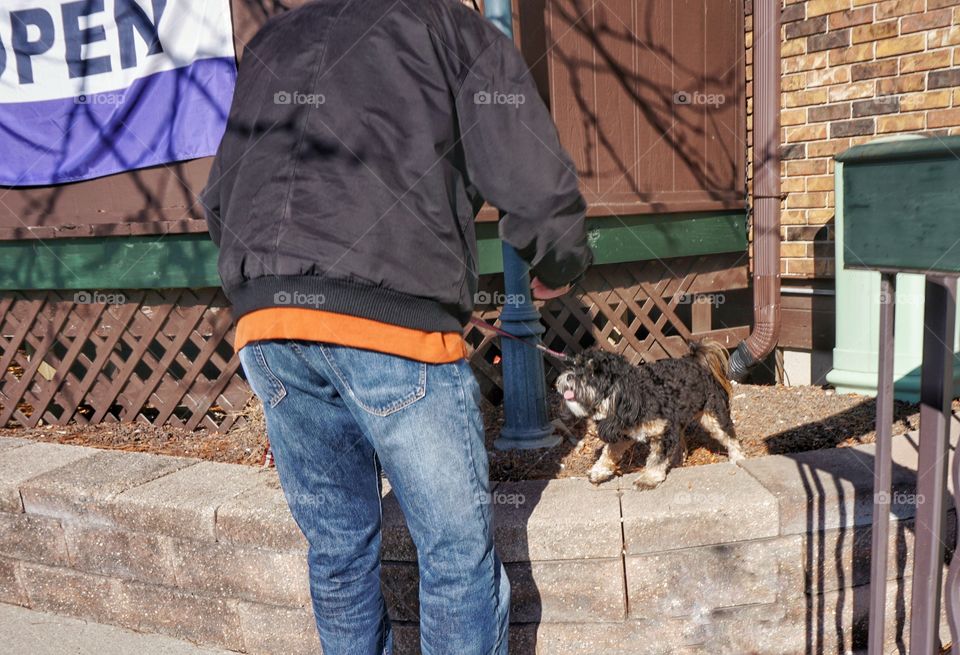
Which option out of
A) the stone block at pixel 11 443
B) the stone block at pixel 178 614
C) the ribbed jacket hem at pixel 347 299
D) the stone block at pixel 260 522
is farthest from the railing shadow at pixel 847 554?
the stone block at pixel 11 443

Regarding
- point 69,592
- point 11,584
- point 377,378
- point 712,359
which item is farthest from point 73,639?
point 712,359

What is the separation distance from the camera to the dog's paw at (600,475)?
10.2 ft

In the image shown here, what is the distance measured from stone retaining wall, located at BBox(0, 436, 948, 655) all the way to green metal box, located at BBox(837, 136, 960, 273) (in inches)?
45.9

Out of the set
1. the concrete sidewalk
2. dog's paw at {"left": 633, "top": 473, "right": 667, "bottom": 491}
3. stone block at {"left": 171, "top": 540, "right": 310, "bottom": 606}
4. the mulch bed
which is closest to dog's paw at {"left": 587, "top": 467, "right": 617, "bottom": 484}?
dog's paw at {"left": 633, "top": 473, "right": 667, "bottom": 491}

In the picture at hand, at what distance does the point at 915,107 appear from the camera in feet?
14.9

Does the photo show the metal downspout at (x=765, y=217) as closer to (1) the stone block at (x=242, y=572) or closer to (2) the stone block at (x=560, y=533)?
(2) the stone block at (x=560, y=533)

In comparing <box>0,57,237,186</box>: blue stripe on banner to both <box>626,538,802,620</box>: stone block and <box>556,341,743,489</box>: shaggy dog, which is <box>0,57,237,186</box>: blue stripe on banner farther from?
<box>626,538,802,620</box>: stone block

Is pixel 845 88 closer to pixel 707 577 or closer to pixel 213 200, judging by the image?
pixel 707 577

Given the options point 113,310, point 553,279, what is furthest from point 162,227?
point 553,279

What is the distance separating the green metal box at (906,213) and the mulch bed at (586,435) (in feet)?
6.30

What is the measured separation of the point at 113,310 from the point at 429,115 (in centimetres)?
352

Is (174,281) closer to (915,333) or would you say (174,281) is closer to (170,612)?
Result: (170,612)

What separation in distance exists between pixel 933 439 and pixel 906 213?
588mm

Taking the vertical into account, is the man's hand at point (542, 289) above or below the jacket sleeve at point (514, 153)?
below
